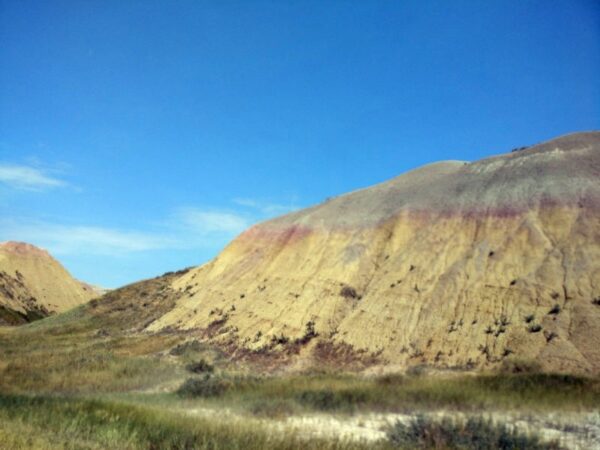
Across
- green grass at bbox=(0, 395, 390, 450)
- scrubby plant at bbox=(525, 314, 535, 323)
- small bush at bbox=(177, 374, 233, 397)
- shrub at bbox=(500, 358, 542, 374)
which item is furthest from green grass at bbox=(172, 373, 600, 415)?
green grass at bbox=(0, 395, 390, 450)

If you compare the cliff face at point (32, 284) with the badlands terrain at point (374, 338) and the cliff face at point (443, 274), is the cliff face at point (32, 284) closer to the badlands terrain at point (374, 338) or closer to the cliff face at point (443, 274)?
the badlands terrain at point (374, 338)

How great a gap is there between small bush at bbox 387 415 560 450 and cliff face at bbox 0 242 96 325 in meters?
70.1

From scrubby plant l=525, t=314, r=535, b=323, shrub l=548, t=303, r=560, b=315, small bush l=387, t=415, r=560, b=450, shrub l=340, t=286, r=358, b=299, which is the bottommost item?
small bush l=387, t=415, r=560, b=450

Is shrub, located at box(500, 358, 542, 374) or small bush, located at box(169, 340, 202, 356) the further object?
small bush, located at box(169, 340, 202, 356)

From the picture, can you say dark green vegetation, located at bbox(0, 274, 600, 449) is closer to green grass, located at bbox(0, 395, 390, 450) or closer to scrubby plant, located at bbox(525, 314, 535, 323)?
green grass, located at bbox(0, 395, 390, 450)

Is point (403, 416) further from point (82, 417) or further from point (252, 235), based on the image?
point (252, 235)

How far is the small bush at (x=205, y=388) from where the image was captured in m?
17.4

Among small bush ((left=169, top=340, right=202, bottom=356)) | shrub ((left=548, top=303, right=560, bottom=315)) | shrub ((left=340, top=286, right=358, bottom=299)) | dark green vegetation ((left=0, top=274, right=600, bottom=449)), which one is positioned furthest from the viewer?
shrub ((left=340, top=286, right=358, bottom=299))

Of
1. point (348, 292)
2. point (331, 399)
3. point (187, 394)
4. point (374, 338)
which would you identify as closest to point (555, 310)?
point (374, 338)

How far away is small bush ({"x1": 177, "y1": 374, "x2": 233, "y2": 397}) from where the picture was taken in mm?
17406

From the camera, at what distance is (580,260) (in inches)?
910

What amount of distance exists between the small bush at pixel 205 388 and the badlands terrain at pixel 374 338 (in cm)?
11

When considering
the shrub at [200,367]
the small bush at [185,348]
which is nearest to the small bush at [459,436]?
the shrub at [200,367]

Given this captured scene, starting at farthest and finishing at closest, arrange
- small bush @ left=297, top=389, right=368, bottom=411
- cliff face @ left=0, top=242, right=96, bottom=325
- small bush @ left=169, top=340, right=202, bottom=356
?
cliff face @ left=0, top=242, right=96, bottom=325, small bush @ left=169, top=340, right=202, bottom=356, small bush @ left=297, top=389, right=368, bottom=411
